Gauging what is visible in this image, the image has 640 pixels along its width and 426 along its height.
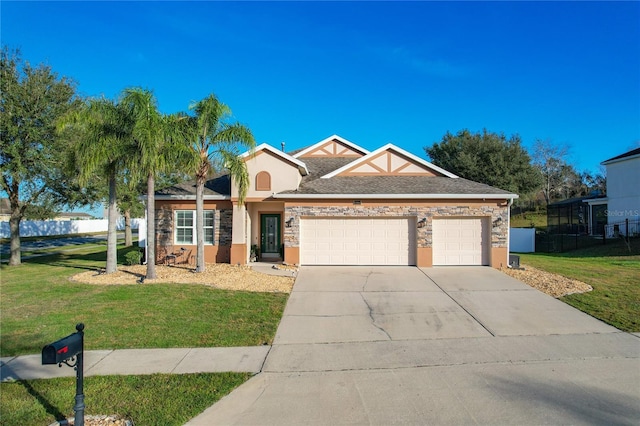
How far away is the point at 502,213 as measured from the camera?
45.7 feet

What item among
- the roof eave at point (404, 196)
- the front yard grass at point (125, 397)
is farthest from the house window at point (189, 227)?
the front yard grass at point (125, 397)

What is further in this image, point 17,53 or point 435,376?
point 17,53

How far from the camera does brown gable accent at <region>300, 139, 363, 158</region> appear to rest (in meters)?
22.6

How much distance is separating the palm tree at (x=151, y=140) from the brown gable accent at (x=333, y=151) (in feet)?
37.9

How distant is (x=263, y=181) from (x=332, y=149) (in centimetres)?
877

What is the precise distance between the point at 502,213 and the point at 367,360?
34.8 feet

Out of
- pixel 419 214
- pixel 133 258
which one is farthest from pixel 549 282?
pixel 133 258

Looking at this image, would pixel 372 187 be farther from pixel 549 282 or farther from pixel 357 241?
pixel 549 282

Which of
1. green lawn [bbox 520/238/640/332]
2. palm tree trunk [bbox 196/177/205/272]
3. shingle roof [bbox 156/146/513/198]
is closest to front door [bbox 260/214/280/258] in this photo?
shingle roof [bbox 156/146/513/198]

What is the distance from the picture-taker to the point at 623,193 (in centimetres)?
2416

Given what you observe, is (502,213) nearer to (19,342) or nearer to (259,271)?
(259,271)

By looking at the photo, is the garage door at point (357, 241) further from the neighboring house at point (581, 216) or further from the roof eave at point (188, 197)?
the neighboring house at point (581, 216)

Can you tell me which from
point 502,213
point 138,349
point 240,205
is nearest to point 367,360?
point 138,349

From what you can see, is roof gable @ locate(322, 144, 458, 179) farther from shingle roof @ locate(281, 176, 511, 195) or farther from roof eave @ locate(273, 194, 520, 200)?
roof eave @ locate(273, 194, 520, 200)
